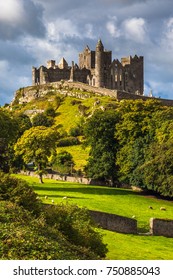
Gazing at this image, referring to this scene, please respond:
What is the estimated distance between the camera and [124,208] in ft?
193

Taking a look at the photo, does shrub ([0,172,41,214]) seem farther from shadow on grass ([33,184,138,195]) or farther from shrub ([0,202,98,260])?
shadow on grass ([33,184,138,195])

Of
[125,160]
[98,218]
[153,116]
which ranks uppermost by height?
[153,116]

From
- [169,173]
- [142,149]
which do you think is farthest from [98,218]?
[142,149]

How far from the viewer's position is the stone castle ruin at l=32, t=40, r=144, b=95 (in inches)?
6230

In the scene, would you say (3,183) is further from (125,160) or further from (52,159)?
(52,159)

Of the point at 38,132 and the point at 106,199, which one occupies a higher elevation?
the point at 38,132

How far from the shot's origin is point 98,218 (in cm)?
4684

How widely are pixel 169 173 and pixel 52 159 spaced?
3240 cm

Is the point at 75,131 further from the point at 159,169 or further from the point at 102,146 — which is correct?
the point at 159,169

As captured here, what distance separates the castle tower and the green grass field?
85467 mm

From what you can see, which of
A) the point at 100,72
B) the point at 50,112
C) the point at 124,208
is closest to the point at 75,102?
the point at 50,112

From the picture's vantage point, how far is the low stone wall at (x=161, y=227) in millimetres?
49737

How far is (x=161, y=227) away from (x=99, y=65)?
11065 cm

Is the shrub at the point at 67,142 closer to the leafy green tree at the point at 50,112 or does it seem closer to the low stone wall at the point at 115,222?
the leafy green tree at the point at 50,112
